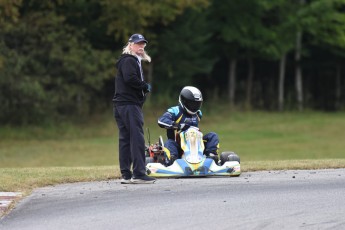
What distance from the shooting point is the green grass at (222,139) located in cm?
2980

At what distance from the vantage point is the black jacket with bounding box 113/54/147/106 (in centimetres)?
1351

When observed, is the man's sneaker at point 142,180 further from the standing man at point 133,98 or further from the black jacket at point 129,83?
the black jacket at point 129,83

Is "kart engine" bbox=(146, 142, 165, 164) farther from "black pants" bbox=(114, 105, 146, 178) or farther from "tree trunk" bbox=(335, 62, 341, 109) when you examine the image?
"tree trunk" bbox=(335, 62, 341, 109)

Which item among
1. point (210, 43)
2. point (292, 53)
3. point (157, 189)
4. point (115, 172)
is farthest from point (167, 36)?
point (157, 189)

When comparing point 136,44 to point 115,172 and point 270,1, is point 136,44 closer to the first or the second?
point 115,172

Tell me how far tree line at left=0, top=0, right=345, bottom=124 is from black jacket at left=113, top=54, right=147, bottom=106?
19.7m

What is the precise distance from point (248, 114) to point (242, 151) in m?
11.7

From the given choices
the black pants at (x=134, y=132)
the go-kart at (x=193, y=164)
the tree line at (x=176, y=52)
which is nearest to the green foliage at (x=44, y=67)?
the tree line at (x=176, y=52)

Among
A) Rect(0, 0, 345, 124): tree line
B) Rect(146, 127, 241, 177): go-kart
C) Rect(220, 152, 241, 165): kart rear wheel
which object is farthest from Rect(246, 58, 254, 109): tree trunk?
Rect(146, 127, 241, 177): go-kart

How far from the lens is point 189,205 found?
11.3 m

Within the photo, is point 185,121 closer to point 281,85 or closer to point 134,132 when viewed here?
point 134,132

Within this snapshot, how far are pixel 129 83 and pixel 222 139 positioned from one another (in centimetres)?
2268

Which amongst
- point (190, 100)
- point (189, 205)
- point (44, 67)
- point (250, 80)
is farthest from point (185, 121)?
point (250, 80)

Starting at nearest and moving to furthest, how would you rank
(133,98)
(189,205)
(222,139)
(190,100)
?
(189,205) → (133,98) → (190,100) → (222,139)
